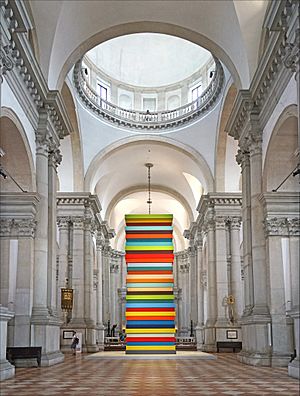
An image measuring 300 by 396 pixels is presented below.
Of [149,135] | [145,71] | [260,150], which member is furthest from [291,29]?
[145,71]

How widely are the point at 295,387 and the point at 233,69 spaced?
35.7 ft

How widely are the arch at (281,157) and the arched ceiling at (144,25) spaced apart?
98.4 inches

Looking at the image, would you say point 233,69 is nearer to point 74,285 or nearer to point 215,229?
point 215,229

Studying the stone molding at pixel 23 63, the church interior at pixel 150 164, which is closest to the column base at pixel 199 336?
the church interior at pixel 150 164

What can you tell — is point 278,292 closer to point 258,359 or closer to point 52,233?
point 258,359

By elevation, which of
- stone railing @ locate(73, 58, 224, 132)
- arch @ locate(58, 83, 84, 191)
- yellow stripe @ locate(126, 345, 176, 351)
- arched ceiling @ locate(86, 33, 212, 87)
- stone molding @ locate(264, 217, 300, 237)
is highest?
arched ceiling @ locate(86, 33, 212, 87)

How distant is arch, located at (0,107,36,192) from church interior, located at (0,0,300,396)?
0.14 feet

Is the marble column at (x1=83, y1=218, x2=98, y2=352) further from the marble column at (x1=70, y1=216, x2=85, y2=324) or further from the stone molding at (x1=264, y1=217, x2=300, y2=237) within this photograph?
the stone molding at (x1=264, y1=217, x2=300, y2=237)

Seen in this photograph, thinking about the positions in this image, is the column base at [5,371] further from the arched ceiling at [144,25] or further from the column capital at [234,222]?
the column capital at [234,222]

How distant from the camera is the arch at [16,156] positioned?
1495cm

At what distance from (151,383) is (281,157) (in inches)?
301

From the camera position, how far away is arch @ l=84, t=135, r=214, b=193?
28.8m

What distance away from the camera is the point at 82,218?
91.7 feet

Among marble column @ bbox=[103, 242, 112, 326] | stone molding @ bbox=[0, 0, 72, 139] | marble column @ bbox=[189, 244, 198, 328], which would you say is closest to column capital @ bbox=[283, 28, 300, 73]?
stone molding @ bbox=[0, 0, 72, 139]
